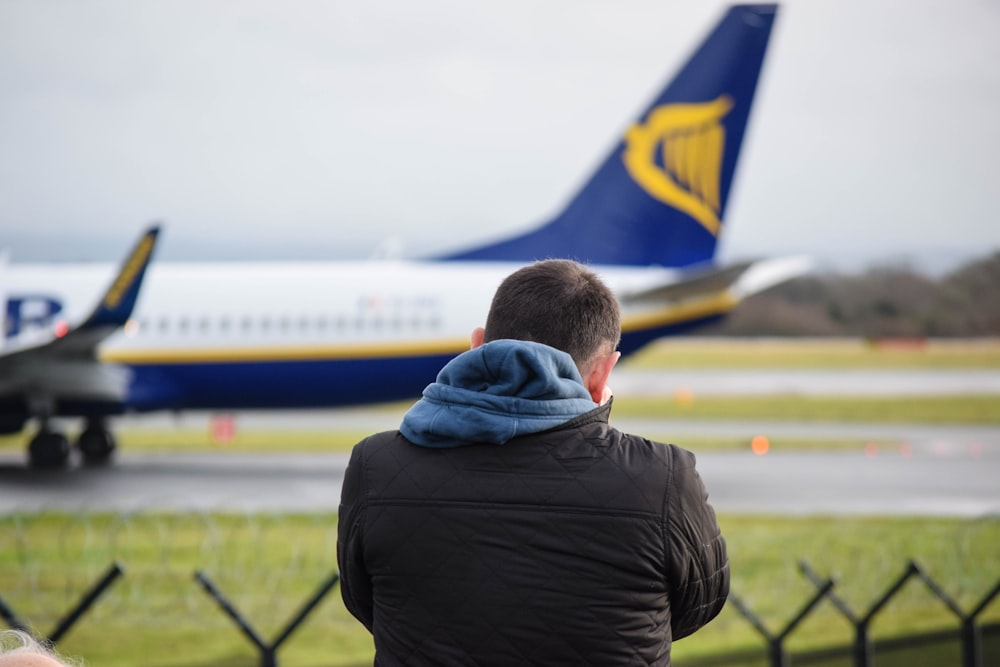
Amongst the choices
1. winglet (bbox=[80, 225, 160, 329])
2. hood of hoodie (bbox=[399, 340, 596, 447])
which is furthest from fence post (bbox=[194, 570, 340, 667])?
winglet (bbox=[80, 225, 160, 329])

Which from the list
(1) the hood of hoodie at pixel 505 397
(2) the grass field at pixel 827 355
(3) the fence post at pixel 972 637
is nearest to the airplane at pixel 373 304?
(3) the fence post at pixel 972 637

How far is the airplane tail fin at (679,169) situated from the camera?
17.7 meters

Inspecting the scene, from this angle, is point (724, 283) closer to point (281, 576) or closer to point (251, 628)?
point (281, 576)

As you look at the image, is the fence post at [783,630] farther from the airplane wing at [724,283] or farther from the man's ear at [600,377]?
the airplane wing at [724,283]

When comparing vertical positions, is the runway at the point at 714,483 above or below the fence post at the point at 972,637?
below

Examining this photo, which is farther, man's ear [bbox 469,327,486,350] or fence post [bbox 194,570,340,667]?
fence post [bbox 194,570,340,667]

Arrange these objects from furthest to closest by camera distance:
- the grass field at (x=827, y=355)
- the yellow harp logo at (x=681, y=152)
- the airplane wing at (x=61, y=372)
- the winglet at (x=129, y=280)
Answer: the grass field at (x=827, y=355), the yellow harp logo at (x=681, y=152), the airplane wing at (x=61, y=372), the winglet at (x=129, y=280)

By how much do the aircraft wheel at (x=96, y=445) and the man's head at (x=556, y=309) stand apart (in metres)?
17.2

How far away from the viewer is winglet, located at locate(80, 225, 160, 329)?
1488 centimetres

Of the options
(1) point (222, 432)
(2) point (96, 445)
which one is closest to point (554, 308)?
(2) point (96, 445)

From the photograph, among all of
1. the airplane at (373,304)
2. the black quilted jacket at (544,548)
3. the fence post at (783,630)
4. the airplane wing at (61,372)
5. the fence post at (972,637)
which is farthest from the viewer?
the airplane at (373,304)

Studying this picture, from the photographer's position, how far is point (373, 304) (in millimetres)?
17875

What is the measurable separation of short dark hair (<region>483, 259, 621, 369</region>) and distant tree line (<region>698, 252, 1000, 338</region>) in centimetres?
3057

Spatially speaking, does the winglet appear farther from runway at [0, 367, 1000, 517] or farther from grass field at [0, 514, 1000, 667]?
grass field at [0, 514, 1000, 667]
